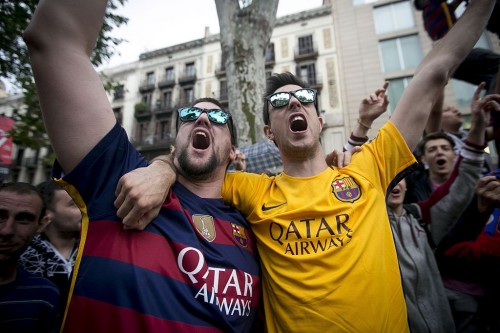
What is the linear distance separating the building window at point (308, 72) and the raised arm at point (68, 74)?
19.6 m

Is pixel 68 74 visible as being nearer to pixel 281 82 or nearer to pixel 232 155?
pixel 232 155

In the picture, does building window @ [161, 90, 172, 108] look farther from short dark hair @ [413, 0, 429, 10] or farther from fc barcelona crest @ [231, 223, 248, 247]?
fc barcelona crest @ [231, 223, 248, 247]

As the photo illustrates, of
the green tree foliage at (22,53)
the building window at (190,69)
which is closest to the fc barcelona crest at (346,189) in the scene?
the green tree foliage at (22,53)

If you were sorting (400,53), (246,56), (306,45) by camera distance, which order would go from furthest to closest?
(306,45), (400,53), (246,56)

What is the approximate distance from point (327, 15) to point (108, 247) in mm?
22718

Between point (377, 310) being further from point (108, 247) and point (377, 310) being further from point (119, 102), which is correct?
point (119, 102)

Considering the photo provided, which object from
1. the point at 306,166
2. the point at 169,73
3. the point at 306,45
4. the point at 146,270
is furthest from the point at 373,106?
the point at 169,73

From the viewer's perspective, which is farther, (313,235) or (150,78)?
(150,78)

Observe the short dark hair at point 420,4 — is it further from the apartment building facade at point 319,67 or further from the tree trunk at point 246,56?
the apartment building facade at point 319,67

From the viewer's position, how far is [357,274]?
1.41 metres

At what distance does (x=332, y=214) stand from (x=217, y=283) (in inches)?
31.7

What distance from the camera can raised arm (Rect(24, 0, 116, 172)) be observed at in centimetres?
113

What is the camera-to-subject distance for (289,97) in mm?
2070

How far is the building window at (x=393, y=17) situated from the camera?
52.8ft
